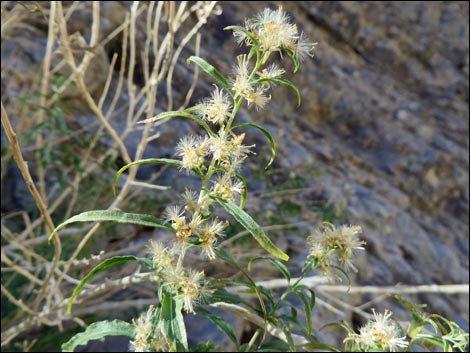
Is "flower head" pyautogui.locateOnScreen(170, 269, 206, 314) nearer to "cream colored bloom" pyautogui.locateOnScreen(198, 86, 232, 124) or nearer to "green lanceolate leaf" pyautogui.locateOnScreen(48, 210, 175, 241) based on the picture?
"green lanceolate leaf" pyautogui.locateOnScreen(48, 210, 175, 241)

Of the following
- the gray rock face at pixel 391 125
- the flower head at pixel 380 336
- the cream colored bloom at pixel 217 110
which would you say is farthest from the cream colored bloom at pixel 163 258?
the gray rock face at pixel 391 125

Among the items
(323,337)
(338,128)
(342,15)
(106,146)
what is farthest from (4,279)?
(342,15)

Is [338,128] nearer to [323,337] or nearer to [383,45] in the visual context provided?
[383,45]

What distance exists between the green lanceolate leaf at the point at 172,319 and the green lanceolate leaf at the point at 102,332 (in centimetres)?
9

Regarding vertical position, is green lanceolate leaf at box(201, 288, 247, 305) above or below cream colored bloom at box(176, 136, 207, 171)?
below

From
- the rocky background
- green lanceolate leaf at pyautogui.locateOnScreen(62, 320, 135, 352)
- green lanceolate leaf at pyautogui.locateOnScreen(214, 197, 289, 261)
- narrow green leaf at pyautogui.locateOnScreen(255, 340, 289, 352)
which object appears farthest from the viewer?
the rocky background

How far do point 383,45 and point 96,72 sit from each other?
240cm

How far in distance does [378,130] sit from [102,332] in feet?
10.5

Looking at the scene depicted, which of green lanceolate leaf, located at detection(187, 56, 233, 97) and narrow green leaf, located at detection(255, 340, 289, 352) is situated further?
narrow green leaf, located at detection(255, 340, 289, 352)

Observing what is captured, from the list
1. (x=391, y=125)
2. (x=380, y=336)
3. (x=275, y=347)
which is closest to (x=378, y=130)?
(x=391, y=125)

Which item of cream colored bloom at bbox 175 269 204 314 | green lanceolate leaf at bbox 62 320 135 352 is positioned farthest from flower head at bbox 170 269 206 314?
green lanceolate leaf at bbox 62 320 135 352

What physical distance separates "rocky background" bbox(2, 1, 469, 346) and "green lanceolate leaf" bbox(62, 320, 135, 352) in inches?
58.2

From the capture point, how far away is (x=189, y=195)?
57cm

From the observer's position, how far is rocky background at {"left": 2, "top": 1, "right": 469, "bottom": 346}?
98.9 inches
